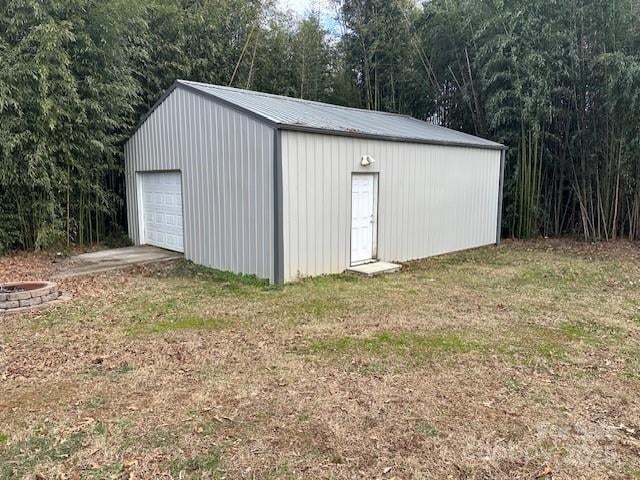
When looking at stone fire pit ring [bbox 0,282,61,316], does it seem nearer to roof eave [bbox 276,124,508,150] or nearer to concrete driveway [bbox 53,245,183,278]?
concrete driveway [bbox 53,245,183,278]

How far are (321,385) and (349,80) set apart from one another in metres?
12.5

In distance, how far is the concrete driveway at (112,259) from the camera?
720 centimetres

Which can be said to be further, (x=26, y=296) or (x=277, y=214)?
(x=277, y=214)

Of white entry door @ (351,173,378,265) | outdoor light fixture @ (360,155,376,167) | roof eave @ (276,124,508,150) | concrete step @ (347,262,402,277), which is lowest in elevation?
concrete step @ (347,262,402,277)

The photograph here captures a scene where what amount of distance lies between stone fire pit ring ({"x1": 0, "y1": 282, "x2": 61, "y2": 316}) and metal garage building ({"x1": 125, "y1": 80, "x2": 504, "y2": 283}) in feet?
8.13

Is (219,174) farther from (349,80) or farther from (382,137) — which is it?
(349,80)

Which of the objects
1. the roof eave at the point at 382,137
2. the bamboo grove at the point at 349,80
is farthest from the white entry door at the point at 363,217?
the bamboo grove at the point at 349,80

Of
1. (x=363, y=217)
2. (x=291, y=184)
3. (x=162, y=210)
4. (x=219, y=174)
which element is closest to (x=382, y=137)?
(x=363, y=217)

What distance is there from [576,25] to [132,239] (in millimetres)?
10226

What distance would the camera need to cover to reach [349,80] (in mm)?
14375

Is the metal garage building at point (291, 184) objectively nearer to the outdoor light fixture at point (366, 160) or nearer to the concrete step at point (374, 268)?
the outdoor light fixture at point (366, 160)

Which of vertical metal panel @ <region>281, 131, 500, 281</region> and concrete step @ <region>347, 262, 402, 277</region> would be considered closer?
vertical metal panel @ <region>281, 131, 500, 281</region>

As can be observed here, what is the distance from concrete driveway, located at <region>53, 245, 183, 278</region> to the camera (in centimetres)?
720

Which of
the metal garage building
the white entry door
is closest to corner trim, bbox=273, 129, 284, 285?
the metal garage building
